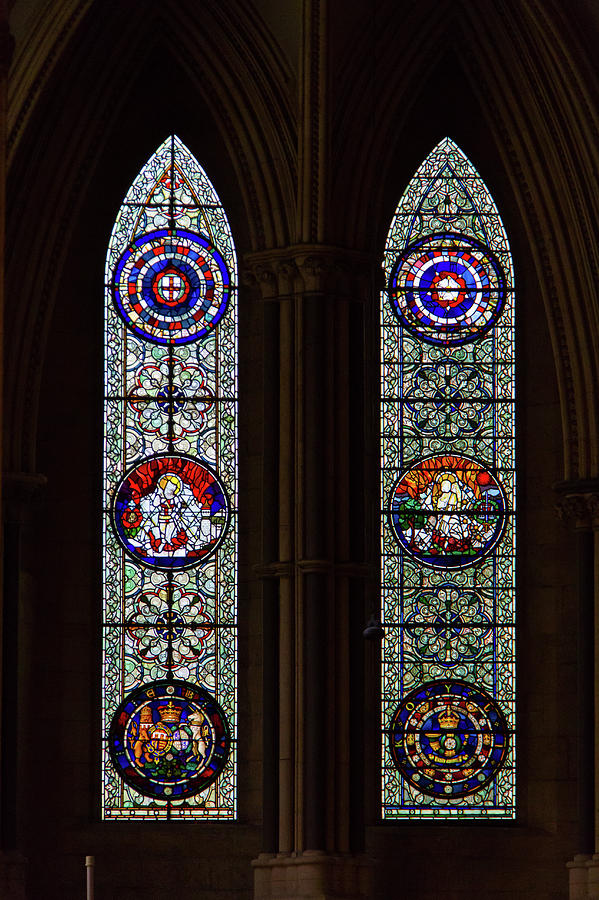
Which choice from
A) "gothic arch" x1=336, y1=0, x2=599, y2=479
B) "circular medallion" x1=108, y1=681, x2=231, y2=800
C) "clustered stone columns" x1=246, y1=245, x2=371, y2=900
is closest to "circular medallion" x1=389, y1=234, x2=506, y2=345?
"gothic arch" x1=336, y1=0, x2=599, y2=479

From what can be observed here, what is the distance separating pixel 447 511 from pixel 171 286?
3449 mm

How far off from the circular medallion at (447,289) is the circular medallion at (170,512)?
100 inches

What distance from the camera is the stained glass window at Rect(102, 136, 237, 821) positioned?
22.6 m
